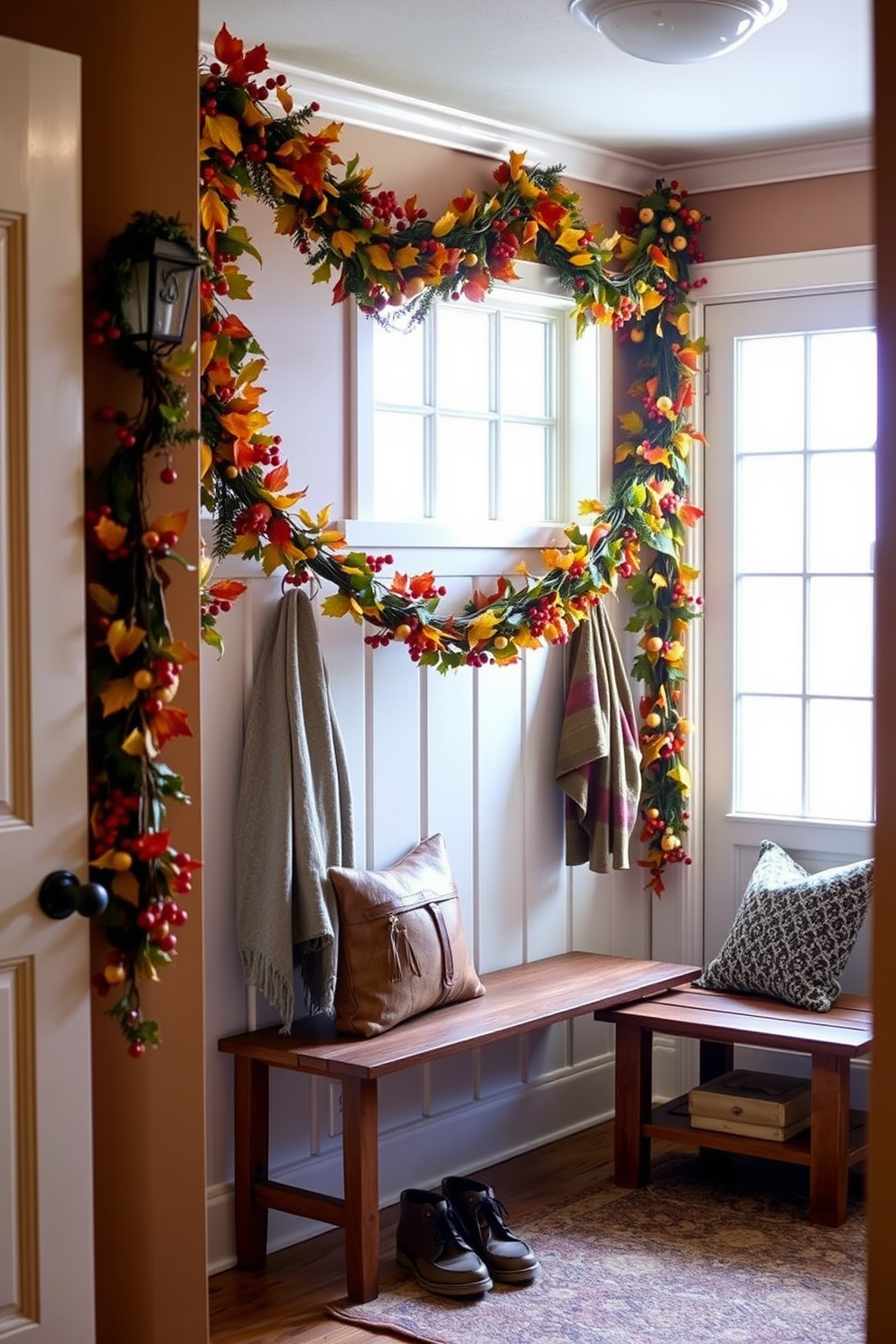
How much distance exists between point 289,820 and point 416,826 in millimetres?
612

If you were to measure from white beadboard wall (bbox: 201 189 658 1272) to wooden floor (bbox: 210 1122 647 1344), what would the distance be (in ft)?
0.22

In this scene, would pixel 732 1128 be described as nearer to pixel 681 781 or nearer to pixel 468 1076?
pixel 468 1076

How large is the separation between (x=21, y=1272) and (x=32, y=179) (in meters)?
1.58

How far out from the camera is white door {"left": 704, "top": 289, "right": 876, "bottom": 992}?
4484 millimetres

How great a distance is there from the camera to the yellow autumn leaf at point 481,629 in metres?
3.92

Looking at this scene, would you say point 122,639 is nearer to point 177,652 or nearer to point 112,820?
point 177,652

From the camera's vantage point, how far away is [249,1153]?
3541mm

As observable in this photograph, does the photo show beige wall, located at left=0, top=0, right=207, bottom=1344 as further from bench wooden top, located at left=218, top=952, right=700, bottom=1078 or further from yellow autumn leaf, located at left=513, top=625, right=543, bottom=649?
yellow autumn leaf, located at left=513, top=625, right=543, bottom=649

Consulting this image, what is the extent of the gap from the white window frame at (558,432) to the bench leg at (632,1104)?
131 cm

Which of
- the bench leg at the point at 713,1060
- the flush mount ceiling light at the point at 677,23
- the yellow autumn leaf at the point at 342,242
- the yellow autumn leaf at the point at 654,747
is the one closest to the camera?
the flush mount ceiling light at the point at 677,23

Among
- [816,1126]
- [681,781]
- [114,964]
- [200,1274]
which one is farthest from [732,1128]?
[114,964]

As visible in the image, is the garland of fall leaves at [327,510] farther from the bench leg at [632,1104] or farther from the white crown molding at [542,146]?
the bench leg at [632,1104]

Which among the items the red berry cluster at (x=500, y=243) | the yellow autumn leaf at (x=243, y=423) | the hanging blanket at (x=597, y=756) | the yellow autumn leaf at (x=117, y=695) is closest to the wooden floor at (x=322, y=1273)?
the hanging blanket at (x=597, y=756)

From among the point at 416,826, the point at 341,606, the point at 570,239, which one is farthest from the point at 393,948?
the point at 570,239
